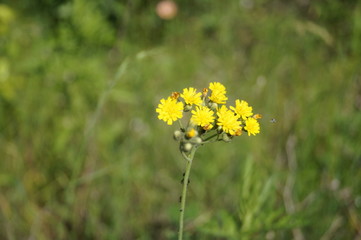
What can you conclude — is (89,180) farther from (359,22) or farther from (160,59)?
(359,22)

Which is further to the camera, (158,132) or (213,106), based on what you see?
(158,132)

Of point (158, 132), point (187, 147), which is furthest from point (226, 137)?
point (158, 132)

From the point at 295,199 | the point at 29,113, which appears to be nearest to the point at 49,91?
the point at 29,113

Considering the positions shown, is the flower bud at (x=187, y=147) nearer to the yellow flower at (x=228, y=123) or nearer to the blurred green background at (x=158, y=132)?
the yellow flower at (x=228, y=123)

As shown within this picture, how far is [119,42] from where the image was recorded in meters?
3.36

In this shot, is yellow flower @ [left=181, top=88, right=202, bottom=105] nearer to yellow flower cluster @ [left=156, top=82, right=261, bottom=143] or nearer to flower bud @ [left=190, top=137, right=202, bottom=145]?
yellow flower cluster @ [left=156, top=82, right=261, bottom=143]

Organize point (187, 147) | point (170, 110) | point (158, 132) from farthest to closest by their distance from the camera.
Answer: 1. point (158, 132)
2. point (170, 110)
3. point (187, 147)

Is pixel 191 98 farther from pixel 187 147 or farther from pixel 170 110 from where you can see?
pixel 187 147

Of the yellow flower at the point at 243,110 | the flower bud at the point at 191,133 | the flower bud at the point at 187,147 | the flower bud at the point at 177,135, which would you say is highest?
the yellow flower at the point at 243,110

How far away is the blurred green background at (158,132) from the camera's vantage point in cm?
221

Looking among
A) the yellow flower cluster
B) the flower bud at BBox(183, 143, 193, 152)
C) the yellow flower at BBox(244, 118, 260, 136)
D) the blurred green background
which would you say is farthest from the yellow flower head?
the blurred green background

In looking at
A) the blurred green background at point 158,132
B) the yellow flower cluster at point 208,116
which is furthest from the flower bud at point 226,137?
the blurred green background at point 158,132

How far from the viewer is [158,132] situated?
297cm

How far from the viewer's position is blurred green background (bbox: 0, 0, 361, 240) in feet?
7.23
